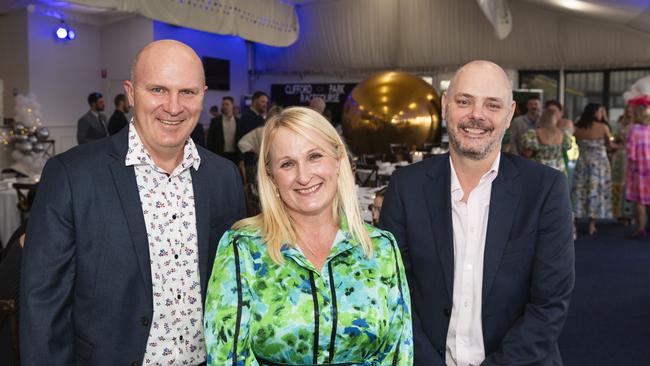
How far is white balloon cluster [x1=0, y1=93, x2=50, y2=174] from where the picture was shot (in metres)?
6.82

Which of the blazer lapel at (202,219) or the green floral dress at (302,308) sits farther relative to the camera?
the blazer lapel at (202,219)

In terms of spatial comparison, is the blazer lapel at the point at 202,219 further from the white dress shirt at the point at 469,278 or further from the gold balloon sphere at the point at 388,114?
the gold balloon sphere at the point at 388,114

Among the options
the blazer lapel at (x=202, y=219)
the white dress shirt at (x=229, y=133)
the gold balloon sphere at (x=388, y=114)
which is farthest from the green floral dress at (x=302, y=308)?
the white dress shirt at (x=229, y=133)

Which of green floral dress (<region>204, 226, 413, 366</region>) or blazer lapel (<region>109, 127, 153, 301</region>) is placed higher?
blazer lapel (<region>109, 127, 153, 301</region>)

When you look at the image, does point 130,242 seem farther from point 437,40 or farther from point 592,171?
point 437,40

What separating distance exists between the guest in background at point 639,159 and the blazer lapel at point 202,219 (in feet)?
23.3

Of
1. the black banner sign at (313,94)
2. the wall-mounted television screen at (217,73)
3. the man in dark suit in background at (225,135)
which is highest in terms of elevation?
the wall-mounted television screen at (217,73)

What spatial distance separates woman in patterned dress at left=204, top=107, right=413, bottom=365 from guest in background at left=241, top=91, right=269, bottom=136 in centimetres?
592

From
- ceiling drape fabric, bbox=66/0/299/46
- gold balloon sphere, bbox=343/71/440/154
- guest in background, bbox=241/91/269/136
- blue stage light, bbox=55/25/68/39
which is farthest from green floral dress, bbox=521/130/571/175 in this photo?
blue stage light, bbox=55/25/68/39

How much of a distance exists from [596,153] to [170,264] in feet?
25.2

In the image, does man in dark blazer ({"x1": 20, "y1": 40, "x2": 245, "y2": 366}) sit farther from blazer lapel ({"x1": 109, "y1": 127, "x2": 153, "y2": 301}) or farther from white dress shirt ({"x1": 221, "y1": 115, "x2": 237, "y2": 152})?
white dress shirt ({"x1": 221, "y1": 115, "x2": 237, "y2": 152})

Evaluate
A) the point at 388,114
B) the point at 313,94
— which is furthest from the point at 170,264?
the point at 313,94

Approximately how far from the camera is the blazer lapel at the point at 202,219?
69.2 inches

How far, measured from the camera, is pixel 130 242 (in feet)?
5.43
